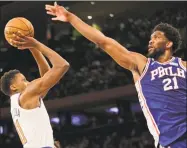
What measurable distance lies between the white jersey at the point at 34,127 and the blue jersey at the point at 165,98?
4.70 ft

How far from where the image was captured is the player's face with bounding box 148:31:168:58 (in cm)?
346

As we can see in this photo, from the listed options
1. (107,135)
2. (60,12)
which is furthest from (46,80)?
(107,135)

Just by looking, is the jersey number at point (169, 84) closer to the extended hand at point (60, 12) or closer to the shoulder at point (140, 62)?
the shoulder at point (140, 62)

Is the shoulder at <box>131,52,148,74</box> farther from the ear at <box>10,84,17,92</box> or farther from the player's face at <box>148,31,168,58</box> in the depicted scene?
the ear at <box>10,84,17,92</box>

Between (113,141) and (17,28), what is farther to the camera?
(113,141)

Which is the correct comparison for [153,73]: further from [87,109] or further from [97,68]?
[87,109]

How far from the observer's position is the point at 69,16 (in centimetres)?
365

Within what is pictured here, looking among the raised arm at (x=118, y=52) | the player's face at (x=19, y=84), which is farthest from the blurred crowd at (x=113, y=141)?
the raised arm at (x=118, y=52)

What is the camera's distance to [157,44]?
11.4 ft

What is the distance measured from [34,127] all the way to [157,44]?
1.64m

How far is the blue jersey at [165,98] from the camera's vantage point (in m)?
3.26

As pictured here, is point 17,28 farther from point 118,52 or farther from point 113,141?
point 113,141

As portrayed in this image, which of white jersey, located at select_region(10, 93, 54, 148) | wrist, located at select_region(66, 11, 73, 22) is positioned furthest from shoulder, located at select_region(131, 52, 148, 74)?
white jersey, located at select_region(10, 93, 54, 148)

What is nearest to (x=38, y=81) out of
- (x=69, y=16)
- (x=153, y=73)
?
(x=69, y=16)
